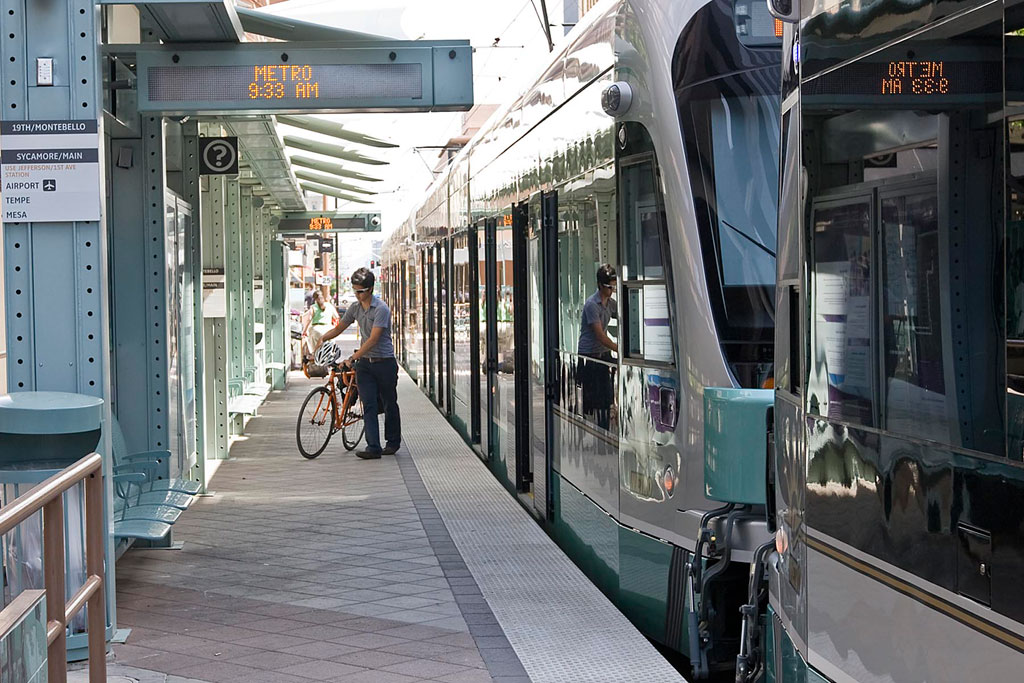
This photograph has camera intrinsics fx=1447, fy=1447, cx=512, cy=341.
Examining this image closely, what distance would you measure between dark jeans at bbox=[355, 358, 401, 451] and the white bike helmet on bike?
1.43 meters

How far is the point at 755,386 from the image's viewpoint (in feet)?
18.4

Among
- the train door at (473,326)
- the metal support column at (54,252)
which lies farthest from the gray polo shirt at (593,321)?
the train door at (473,326)

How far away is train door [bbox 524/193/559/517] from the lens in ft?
26.6

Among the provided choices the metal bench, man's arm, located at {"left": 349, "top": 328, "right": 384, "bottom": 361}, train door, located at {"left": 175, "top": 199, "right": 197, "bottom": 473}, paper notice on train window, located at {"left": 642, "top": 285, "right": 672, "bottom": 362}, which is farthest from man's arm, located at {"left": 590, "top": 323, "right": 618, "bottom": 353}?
man's arm, located at {"left": 349, "top": 328, "right": 384, "bottom": 361}

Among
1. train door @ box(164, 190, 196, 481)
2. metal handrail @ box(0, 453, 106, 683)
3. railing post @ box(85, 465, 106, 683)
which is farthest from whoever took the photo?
train door @ box(164, 190, 196, 481)

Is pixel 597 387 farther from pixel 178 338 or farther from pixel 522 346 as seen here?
pixel 178 338

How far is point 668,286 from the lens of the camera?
5910 millimetres

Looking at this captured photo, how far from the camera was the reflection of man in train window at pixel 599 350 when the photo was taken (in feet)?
21.7

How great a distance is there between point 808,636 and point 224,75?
478 cm

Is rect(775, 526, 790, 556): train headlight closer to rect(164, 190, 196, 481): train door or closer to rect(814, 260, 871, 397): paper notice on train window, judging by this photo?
rect(814, 260, 871, 397): paper notice on train window

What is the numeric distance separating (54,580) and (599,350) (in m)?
3.47

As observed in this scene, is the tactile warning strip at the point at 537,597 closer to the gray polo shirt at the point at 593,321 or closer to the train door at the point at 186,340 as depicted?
the gray polo shirt at the point at 593,321

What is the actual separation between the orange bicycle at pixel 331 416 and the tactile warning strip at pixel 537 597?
9.46ft

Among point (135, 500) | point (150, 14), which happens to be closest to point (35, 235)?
point (150, 14)
